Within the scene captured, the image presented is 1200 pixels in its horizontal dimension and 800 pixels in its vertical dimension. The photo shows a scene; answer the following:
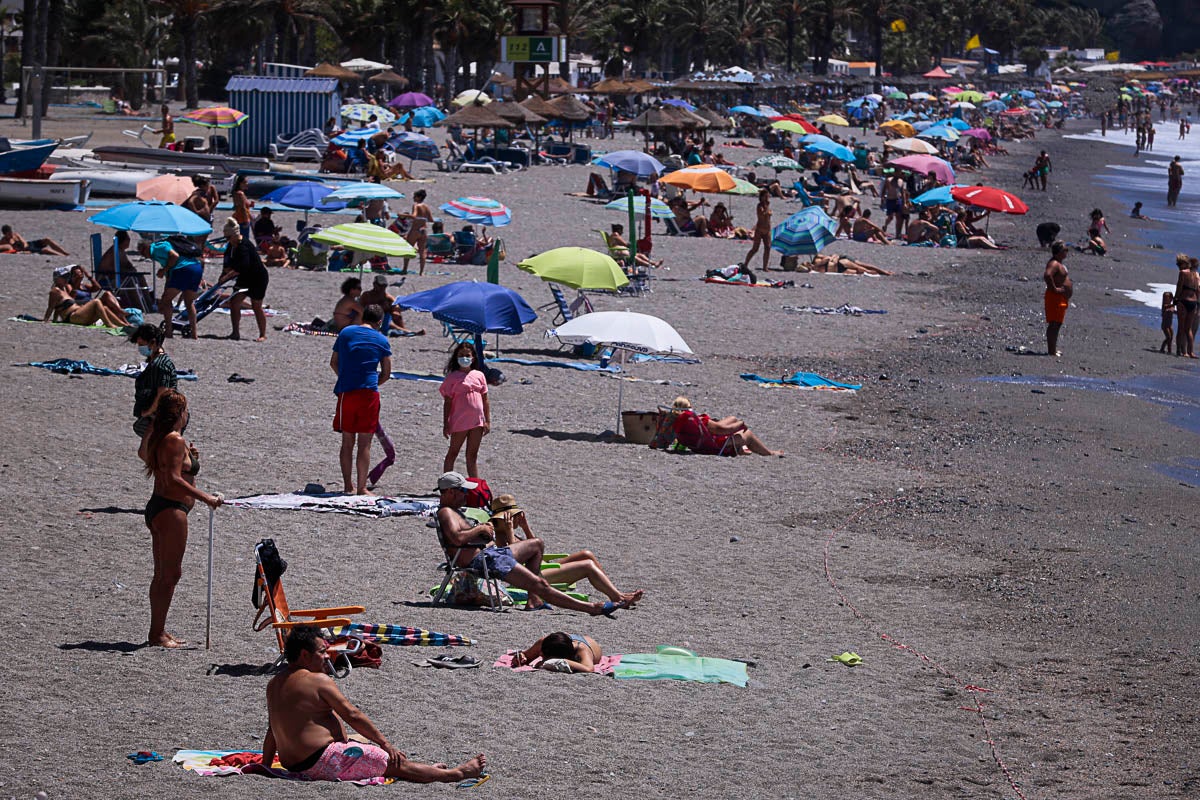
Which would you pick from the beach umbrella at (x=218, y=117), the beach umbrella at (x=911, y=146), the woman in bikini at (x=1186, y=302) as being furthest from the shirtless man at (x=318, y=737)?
the beach umbrella at (x=911, y=146)

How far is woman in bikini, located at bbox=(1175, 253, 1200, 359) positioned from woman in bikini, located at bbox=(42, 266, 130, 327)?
1336 centimetres

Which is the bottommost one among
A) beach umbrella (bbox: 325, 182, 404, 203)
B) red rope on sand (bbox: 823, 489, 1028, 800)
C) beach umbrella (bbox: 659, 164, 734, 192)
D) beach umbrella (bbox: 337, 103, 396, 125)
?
A: red rope on sand (bbox: 823, 489, 1028, 800)

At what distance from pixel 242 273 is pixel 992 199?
17236 mm

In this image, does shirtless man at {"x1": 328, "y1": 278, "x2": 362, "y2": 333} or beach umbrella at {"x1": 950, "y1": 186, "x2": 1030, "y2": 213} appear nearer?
shirtless man at {"x1": 328, "y1": 278, "x2": 362, "y2": 333}

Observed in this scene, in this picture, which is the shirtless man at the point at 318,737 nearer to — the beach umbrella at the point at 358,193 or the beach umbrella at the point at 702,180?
the beach umbrella at the point at 358,193

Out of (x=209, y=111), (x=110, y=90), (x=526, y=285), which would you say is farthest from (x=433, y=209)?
→ (x=110, y=90)

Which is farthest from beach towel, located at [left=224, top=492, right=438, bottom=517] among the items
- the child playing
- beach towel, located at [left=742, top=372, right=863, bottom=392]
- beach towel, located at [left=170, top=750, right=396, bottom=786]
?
the child playing

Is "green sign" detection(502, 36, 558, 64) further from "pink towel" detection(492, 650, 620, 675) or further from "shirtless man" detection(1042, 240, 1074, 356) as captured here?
"pink towel" detection(492, 650, 620, 675)

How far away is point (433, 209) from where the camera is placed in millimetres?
29469

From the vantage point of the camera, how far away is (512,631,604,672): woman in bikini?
8258 mm

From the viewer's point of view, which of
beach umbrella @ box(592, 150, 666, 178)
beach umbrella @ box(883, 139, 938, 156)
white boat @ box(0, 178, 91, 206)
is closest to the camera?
white boat @ box(0, 178, 91, 206)

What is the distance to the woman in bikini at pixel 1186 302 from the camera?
66.3 feet

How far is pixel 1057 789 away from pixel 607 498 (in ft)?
19.2

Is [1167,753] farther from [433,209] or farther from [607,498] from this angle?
[433,209]
